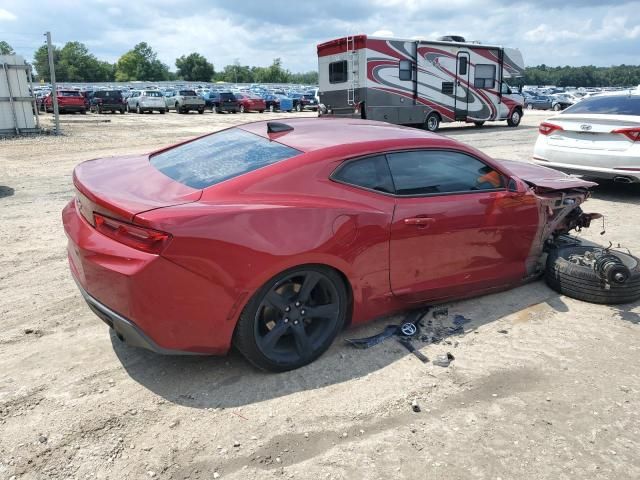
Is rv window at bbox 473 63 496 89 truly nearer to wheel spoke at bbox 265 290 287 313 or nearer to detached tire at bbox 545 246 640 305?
detached tire at bbox 545 246 640 305

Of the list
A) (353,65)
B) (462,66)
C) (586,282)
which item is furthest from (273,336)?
(462,66)

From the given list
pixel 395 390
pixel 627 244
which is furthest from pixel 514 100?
pixel 395 390

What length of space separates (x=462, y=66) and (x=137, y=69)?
455ft

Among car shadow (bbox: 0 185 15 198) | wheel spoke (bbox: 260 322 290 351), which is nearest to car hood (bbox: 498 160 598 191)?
wheel spoke (bbox: 260 322 290 351)

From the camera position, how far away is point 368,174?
363cm

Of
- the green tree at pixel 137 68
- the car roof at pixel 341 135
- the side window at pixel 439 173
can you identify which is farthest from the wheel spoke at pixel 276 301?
the green tree at pixel 137 68

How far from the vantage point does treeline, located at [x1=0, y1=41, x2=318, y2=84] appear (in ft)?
407

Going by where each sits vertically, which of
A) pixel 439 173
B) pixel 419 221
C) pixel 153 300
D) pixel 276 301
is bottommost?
pixel 276 301

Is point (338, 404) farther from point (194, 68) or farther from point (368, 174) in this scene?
point (194, 68)

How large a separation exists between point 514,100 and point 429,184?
20.9m

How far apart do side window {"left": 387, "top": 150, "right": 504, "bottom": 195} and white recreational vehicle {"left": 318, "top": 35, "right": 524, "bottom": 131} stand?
46.6 feet

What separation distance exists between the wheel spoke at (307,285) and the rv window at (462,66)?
18639 mm

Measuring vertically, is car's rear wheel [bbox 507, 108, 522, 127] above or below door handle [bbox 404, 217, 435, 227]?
below

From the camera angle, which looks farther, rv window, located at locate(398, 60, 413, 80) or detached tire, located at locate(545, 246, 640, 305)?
rv window, located at locate(398, 60, 413, 80)
